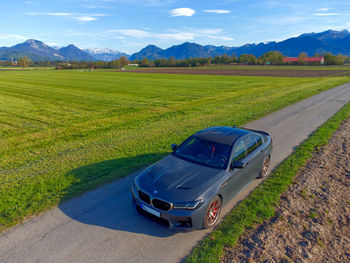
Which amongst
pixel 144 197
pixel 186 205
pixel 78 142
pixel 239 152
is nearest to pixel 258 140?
pixel 239 152

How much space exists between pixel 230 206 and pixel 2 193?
19.3ft

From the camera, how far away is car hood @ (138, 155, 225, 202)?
454 cm

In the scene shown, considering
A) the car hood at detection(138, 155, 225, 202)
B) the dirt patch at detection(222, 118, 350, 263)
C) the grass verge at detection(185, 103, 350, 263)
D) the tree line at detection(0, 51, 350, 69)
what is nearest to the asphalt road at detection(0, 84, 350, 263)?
the grass verge at detection(185, 103, 350, 263)

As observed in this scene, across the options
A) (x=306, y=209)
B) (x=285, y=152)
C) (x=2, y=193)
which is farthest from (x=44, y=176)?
(x=285, y=152)

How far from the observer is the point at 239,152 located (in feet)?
Answer: 18.7

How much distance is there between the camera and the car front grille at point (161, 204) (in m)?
4.43

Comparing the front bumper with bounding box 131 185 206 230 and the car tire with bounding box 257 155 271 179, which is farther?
the car tire with bounding box 257 155 271 179

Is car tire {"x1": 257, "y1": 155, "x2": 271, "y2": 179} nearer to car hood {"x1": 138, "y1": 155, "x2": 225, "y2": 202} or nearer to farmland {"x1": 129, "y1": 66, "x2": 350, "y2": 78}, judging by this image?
car hood {"x1": 138, "y1": 155, "x2": 225, "y2": 202}

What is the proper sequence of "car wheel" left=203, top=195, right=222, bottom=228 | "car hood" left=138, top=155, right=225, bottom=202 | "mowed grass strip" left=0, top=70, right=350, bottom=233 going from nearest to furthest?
"car hood" left=138, top=155, right=225, bottom=202 < "car wheel" left=203, top=195, right=222, bottom=228 < "mowed grass strip" left=0, top=70, right=350, bottom=233

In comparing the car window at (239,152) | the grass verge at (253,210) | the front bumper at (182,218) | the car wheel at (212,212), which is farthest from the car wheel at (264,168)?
the front bumper at (182,218)

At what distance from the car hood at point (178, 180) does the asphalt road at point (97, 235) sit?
2.72 feet

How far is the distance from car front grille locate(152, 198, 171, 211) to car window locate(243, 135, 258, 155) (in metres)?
2.74

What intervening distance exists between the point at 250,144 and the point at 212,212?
7.61 ft

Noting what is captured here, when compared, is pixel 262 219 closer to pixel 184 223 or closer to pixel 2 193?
pixel 184 223
